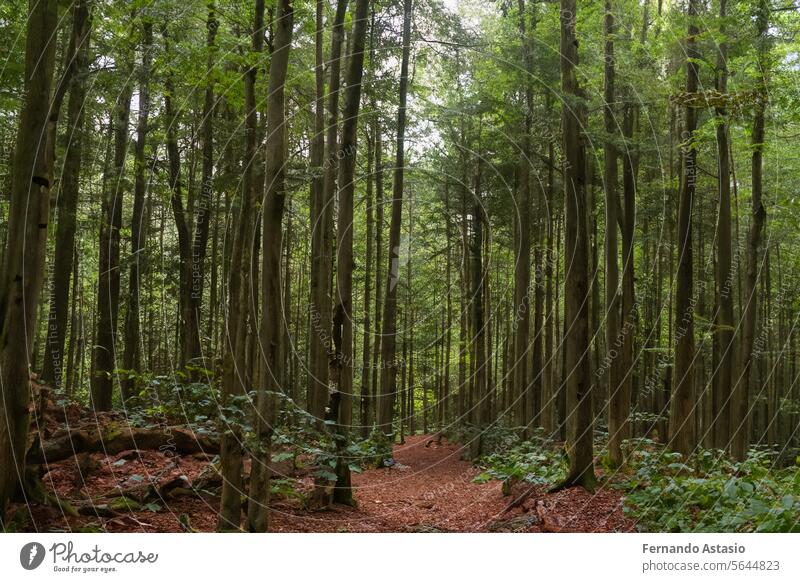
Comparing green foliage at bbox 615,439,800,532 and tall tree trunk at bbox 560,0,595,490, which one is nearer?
green foliage at bbox 615,439,800,532

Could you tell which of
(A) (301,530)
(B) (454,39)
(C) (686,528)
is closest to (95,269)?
(B) (454,39)

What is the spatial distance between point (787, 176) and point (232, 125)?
1337 centimetres

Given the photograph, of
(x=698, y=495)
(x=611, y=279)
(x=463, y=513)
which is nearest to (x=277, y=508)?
(x=463, y=513)

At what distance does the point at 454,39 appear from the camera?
14789 millimetres

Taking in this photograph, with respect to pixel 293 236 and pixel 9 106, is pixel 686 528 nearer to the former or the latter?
pixel 9 106

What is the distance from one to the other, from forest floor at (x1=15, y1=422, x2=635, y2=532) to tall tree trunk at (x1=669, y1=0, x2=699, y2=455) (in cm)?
252

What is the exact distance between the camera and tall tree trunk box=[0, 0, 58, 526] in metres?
5.69

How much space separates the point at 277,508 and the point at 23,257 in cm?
482

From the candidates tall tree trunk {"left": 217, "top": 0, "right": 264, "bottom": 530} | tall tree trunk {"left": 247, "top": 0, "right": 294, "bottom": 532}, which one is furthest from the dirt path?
tall tree trunk {"left": 247, "top": 0, "right": 294, "bottom": 532}

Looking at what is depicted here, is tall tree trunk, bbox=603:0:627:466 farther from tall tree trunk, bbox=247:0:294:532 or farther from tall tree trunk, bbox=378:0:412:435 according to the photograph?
tall tree trunk, bbox=247:0:294:532

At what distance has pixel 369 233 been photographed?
2020cm

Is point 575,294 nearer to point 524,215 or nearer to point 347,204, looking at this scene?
point 347,204

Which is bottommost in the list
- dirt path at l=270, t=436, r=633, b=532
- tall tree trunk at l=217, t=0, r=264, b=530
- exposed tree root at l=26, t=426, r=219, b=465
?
dirt path at l=270, t=436, r=633, b=532

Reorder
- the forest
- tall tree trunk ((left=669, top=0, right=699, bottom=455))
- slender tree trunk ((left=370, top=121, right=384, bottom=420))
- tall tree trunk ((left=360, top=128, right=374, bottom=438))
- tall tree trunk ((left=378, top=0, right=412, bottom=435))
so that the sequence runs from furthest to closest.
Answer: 1. tall tree trunk ((left=360, top=128, right=374, bottom=438))
2. slender tree trunk ((left=370, top=121, right=384, bottom=420))
3. tall tree trunk ((left=378, top=0, right=412, bottom=435))
4. tall tree trunk ((left=669, top=0, right=699, bottom=455))
5. the forest
